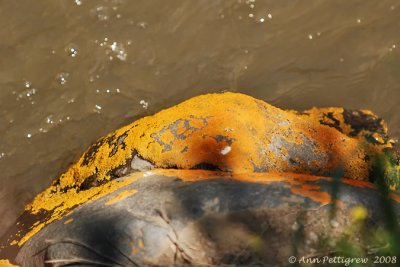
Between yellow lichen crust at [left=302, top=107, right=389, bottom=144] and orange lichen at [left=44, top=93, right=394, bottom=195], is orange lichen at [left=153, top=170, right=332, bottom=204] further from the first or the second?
yellow lichen crust at [left=302, top=107, right=389, bottom=144]

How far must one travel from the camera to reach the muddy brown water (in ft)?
13.5

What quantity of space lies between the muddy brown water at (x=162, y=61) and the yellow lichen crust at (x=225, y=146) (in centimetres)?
99

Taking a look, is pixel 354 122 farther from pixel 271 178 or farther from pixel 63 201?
pixel 63 201

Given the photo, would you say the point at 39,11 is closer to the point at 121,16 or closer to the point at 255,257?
the point at 121,16

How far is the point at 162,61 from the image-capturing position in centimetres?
433

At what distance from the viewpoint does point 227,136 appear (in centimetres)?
286

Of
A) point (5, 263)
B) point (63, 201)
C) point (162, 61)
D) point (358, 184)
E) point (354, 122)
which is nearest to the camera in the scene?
point (358, 184)

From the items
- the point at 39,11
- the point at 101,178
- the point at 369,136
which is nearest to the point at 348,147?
the point at 369,136

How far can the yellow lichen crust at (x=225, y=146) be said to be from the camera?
2.82 meters

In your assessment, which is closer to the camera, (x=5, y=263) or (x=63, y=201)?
(x=5, y=263)

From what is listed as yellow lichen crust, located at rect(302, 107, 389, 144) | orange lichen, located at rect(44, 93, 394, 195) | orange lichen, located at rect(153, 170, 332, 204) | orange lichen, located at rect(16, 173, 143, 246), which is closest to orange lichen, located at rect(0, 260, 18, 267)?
orange lichen, located at rect(16, 173, 143, 246)

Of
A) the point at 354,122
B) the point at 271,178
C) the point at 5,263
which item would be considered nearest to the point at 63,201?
the point at 5,263

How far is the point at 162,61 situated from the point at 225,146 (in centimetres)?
176

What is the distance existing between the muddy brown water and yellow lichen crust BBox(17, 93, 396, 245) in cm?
99
